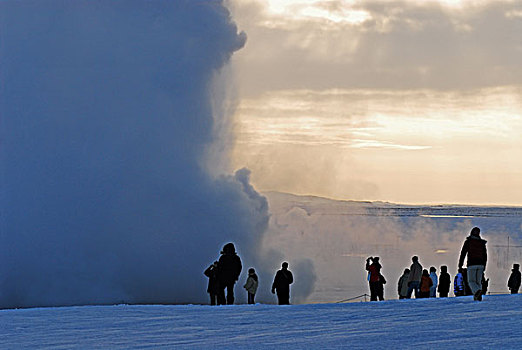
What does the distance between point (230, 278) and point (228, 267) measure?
14.1 inches

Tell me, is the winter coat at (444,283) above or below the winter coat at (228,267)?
above

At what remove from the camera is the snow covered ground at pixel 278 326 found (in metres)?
13.6

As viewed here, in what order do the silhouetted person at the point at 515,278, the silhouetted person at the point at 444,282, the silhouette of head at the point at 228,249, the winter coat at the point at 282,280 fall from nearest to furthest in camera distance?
the silhouette of head at the point at 228,249, the winter coat at the point at 282,280, the silhouetted person at the point at 444,282, the silhouetted person at the point at 515,278

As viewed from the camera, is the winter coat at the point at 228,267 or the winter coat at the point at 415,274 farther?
the winter coat at the point at 415,274

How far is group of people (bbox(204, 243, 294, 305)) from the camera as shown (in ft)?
76.1

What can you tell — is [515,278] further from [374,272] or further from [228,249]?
[228,249]

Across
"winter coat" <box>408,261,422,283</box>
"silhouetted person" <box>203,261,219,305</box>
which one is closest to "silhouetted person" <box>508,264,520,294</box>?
"winter coat" <box>408,261,422,283</box>

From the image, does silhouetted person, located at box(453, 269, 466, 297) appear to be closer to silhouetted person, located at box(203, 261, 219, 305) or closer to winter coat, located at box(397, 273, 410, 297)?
winter coat, located at box(397, 273, 410, 297)

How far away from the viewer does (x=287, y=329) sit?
1576 centimetres

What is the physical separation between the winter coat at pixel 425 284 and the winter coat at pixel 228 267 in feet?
18.5

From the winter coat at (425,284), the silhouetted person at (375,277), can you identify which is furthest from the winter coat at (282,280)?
the winter coat at (425,284)

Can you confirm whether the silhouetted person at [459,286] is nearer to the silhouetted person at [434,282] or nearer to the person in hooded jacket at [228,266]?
the silhouetted person at [434,282]

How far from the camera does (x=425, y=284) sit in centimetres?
2602

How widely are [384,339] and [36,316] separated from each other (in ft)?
26.4
